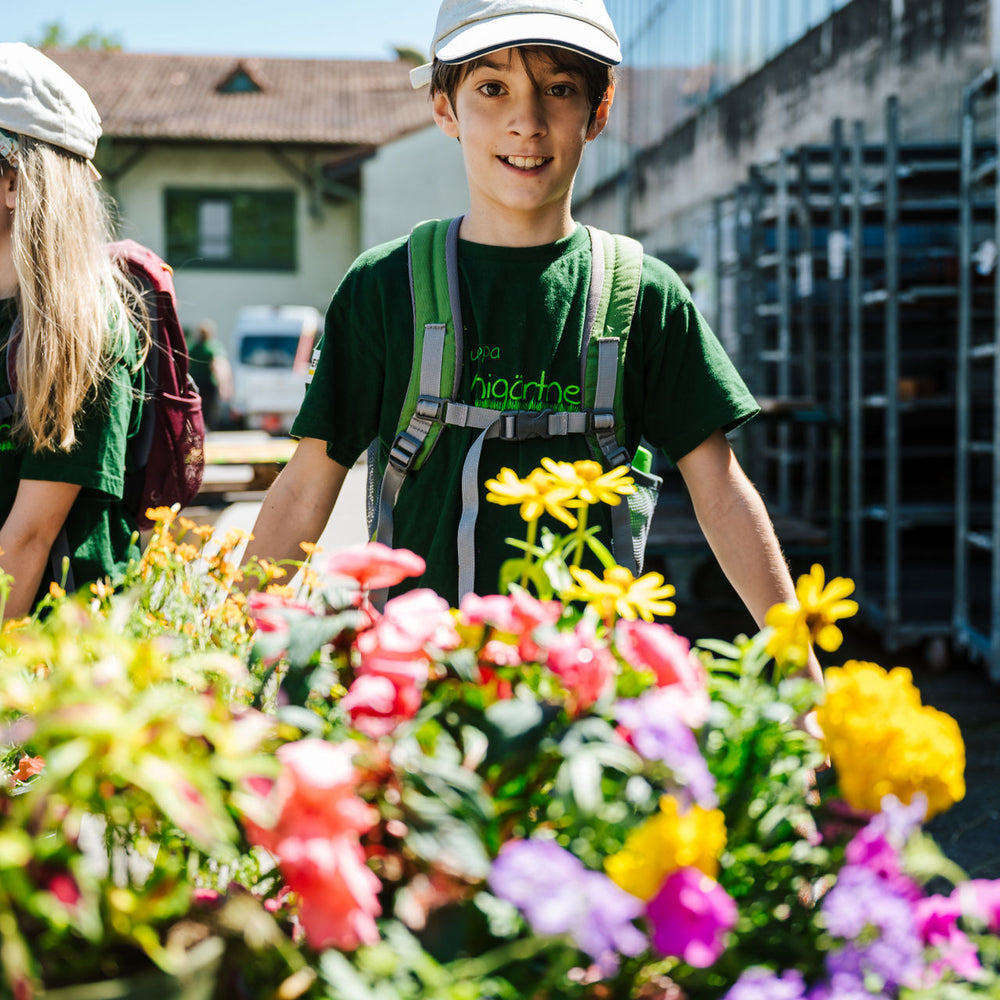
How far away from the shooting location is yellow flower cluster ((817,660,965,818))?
0.81m

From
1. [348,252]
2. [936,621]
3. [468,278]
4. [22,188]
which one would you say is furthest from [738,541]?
[348,252]

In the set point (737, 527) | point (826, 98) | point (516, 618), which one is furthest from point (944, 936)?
point (826, 98)

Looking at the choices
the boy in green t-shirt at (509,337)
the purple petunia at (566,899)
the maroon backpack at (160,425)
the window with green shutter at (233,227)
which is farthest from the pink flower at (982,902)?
the window with green shutter at (233,227)

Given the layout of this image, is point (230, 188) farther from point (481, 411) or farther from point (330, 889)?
point (330, 889)

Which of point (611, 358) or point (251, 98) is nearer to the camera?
point (611, 358)

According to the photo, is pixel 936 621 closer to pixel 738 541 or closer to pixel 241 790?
pixel 738 541

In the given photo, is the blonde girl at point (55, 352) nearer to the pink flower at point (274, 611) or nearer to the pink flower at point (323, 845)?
the pink flower at point (274, 611)

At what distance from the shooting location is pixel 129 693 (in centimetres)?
79

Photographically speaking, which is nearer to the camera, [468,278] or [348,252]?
[468,278]

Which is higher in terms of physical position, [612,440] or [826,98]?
[826,98]

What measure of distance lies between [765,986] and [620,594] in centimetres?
32

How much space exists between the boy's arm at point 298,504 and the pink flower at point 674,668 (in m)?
1.03

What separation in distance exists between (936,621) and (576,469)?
19.7 ft

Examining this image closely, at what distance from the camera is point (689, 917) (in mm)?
744
